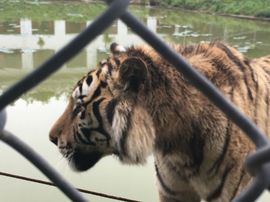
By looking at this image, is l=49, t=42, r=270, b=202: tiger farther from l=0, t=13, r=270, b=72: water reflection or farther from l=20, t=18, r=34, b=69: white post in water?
l=20, t=18, r=34, b=69: white post in water

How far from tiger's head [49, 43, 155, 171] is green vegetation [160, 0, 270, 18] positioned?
9.36 meters

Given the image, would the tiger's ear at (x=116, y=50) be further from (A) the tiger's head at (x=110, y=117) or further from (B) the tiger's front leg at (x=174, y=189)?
(B) the tiger's front leg at (x=174, y=189)

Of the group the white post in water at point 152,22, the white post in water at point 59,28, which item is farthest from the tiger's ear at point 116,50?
the white post in water at point 152,22

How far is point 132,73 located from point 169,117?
0.15 m

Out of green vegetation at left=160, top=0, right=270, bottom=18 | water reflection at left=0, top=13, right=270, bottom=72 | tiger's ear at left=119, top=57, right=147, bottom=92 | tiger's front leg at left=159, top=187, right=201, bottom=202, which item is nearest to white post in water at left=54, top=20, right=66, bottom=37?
water reflection at left=0, top=13, right=270, bottom=72

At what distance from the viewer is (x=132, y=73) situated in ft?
4.51

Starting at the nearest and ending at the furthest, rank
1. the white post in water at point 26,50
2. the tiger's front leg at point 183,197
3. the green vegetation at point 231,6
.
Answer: the tiger's front leg at point 183,197 → the white post in water at point 26,50 → the green vegetation at point 231,6

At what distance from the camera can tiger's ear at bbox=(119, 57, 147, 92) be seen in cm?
136

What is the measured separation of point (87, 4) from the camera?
46.9ft

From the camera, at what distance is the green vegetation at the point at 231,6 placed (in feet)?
35.3

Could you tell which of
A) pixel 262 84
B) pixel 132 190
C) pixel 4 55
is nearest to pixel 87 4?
pixel 4 55

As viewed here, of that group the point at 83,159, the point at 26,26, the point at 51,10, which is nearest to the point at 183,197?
the point at 83,159

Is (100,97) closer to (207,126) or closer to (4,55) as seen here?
(207,126)

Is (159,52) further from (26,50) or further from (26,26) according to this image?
(26,26)
